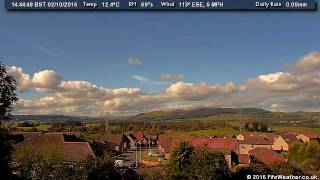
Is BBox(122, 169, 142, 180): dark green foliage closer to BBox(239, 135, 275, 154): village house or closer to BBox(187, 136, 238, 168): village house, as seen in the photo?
BBox(187, 136, 238, 168): village house

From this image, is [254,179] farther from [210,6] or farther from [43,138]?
[43,138]

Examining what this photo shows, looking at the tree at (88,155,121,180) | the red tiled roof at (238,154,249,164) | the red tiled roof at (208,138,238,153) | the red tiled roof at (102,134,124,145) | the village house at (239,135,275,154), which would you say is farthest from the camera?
the red tiled roof at (102,134,124,145)

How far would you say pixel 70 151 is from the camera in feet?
149

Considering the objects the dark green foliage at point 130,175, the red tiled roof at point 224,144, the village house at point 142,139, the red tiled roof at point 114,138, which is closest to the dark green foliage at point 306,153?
the red tiled roof at point 224,144

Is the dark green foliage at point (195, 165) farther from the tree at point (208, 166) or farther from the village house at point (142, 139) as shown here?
the village house at point (142, 139)

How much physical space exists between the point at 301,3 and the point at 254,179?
1484 centimetres

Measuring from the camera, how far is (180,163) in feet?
112

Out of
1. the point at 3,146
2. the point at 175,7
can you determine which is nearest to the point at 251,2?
the point at 175,7

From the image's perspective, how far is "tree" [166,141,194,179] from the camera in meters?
33.5

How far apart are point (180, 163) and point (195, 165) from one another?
153 centimetres

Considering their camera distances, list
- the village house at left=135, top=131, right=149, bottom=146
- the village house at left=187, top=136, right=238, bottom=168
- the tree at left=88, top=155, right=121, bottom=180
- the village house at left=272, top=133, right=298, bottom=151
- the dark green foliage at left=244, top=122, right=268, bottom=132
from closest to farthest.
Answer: the tree at left=88, top=155, right=121, bottom=180
the village house at left=187, top=136, right=238, bottom=168
the village house at left=272, top=133, right=298, bottom=151
the village house at left=135, top=131, right=149, bottom=146
the dark green foliage at left=244, top=122, right=268, bottom=132

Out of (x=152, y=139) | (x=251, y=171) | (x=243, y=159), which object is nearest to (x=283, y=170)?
(x=251, y=171)

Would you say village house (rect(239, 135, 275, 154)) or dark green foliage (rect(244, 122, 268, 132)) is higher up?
dark green foliage (rect(244, 122, 268, 132))

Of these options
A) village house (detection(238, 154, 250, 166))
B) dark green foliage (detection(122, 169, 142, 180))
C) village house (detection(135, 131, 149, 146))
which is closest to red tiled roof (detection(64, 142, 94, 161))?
dark green foliage (detection(122, 169, 142, 180))
